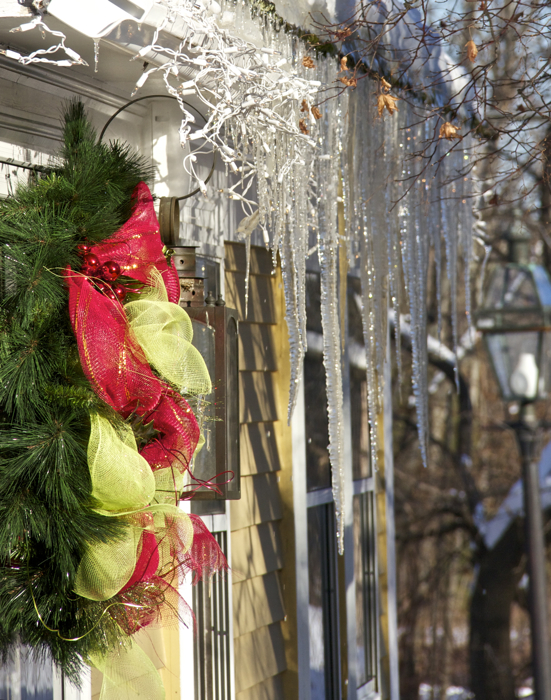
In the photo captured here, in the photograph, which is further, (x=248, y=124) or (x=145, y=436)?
(x=248, y=124)

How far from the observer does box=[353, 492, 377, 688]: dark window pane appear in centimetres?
337

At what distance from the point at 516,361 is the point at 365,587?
134 centimetres

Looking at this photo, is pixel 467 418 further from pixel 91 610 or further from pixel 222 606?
pixel 91 610

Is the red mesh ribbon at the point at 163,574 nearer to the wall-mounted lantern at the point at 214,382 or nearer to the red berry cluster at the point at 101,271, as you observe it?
the wall-mounted lantern at the point at 214,382

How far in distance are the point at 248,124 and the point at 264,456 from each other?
51.8 inches

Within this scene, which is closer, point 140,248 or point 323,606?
Answer: point 140,248

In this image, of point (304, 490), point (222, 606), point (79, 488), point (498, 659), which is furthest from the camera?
point (498, 659)

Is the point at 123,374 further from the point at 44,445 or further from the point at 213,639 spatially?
the point at 213,639

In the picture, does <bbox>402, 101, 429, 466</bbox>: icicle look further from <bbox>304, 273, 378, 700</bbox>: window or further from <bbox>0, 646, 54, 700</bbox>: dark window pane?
<bbox>0, 646, 54, 700</bbox>: dark window pane

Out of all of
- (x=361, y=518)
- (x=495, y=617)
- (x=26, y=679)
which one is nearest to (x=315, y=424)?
(x=361, y=518)

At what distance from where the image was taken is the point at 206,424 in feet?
6.28

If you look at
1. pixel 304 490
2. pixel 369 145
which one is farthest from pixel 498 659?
pixel 369 145

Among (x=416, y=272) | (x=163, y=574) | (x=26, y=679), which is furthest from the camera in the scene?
(x=416, y=272)

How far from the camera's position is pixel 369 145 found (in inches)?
104
